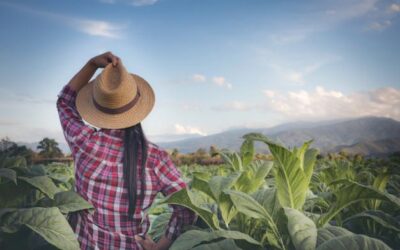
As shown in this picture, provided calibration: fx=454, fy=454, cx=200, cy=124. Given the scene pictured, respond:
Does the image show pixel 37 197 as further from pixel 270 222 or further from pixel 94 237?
pixel 270 222

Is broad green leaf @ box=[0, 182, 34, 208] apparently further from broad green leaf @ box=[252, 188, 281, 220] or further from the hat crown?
broad green leaf @ box=[252, 188, 281, 220]

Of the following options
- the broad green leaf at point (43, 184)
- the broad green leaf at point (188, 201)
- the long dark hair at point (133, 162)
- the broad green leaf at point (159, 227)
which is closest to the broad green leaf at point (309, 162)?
the broad green leaf at point (188, 201)

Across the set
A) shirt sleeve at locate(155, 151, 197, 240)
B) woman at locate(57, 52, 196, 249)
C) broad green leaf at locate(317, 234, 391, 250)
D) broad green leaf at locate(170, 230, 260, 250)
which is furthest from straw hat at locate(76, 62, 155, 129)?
broad green leaf at locate(317, 234, 391, 250)

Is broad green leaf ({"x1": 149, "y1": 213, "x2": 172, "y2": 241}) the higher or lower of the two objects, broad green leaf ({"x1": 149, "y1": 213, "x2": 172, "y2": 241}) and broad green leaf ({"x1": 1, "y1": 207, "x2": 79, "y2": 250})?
the lower

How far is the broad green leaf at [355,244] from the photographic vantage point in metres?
1.17

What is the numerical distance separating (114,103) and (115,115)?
5 cm

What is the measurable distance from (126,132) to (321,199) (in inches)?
34.7

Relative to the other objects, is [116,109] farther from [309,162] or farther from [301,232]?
[301,232]

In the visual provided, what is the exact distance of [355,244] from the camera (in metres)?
1.19

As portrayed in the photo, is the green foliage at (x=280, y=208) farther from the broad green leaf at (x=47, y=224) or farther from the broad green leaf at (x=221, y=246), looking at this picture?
the broad green leaf at (x=47, y=224)

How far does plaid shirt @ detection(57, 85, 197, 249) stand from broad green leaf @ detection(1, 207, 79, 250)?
469mm

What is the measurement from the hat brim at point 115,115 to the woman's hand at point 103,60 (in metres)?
0.09

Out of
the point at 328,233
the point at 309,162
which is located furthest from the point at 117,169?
the point at 328,233

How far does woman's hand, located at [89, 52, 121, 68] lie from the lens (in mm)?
2018
